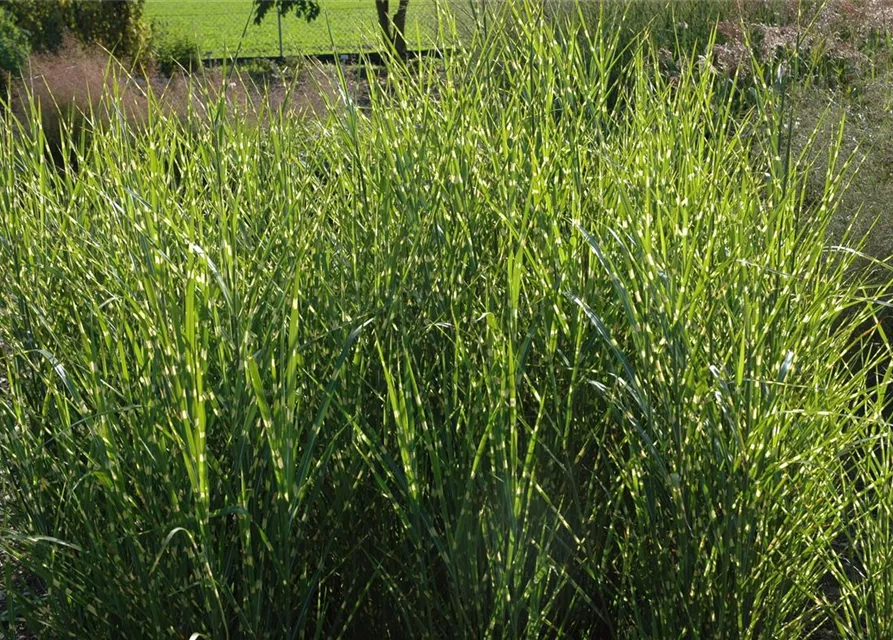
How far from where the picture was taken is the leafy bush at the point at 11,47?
32.6ft

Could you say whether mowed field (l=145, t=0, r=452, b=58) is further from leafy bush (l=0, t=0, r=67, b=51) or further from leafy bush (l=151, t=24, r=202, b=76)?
leafy bush (l=0, t=0, r=67, b=51)

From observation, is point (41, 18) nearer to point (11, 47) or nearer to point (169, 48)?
point (169, 48)

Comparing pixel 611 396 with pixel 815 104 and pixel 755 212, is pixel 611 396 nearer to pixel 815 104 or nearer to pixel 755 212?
pixel 755 212

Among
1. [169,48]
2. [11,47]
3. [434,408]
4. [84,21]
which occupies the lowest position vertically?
[434,408]

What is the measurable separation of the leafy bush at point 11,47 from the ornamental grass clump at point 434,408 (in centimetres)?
860

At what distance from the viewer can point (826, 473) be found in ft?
6.09

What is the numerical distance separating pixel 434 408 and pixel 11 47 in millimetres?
9551

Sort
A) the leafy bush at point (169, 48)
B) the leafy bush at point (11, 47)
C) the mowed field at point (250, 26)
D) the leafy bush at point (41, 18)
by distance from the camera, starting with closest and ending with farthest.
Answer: the leafy bush at point (11, 47)
the leafy bush at point (41, 18)
the leafy bush at point (169, 48)
the mowed field at point (250, 26)

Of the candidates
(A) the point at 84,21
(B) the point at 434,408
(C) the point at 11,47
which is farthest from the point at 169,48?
(B) the point at 434,408

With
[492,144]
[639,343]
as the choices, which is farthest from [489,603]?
[492,144]

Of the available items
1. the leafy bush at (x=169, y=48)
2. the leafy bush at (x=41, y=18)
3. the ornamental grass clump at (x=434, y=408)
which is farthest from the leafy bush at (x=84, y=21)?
the ornamental grass clump at (x=434, y=408)

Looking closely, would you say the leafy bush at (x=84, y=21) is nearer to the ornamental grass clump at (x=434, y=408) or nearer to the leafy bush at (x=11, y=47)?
the leafy bush at (x=11, y=47)

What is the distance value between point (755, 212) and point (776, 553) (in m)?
0.78

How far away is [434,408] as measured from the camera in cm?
202
